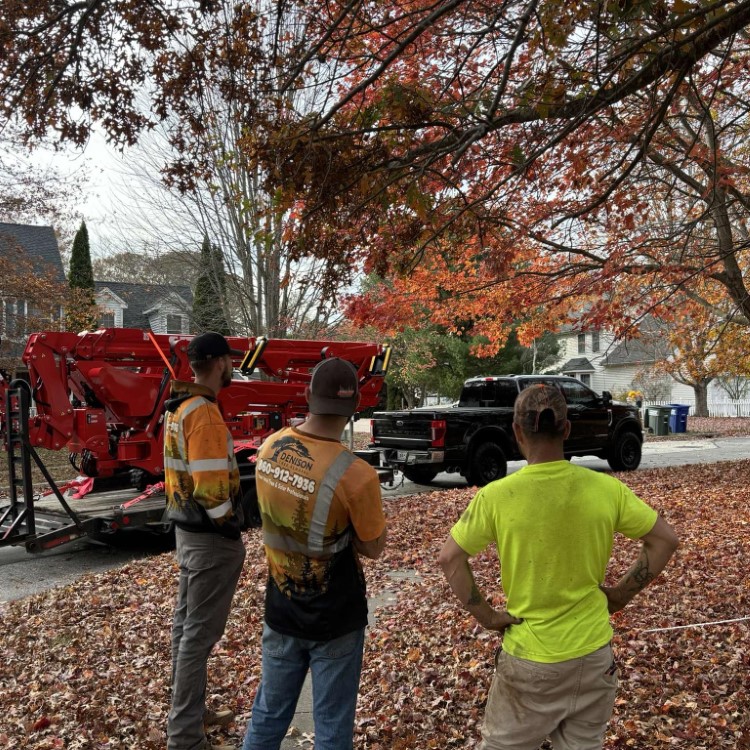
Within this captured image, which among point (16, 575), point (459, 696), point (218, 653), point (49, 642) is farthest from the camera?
point (16, 575)

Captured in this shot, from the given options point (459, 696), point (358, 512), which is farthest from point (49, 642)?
point (358, 512)

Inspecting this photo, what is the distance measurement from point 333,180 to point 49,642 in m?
3.95

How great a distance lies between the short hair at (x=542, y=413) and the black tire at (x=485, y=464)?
A: 1027 centimetres

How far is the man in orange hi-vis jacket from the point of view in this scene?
3.40 m

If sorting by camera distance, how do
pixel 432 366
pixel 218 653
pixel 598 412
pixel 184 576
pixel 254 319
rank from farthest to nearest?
pixel 432 366 < pixel 254 319 < pixel 598 412 < pixel 218 653 < pixel 184 576

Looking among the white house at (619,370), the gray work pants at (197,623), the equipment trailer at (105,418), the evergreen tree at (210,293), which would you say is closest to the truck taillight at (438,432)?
the equipment trailer at (105,418)

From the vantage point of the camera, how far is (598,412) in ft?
48.8

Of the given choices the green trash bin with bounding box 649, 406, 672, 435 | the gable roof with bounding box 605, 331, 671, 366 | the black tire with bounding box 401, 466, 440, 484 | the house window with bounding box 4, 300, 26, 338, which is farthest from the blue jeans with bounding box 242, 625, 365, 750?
the gable roof with bounding box 605, 331, 671, 366

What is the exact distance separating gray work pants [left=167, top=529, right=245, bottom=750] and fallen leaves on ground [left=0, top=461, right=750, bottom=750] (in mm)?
464

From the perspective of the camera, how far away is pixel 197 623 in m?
3.44

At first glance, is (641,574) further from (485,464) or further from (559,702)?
(485,464)

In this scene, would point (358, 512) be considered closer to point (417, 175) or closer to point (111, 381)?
point (417, 175)

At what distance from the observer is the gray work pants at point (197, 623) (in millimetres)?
3400

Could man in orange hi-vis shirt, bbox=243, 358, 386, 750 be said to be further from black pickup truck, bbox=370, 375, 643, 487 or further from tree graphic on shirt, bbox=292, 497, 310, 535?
black pickup truck, bbox=370, 375, 643, 487
